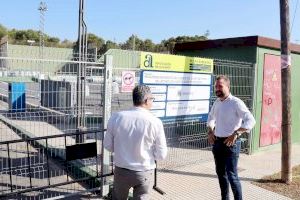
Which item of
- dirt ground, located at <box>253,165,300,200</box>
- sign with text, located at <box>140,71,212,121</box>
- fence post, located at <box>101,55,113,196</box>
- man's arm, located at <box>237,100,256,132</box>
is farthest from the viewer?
sign with text, located at <box>140,71,212,121</box>

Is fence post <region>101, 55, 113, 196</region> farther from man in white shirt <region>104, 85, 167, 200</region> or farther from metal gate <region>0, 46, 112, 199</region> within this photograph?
man in white shirt <region>104, 85, 167, 200</region>

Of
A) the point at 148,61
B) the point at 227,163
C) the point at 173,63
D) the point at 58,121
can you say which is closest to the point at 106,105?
the point at 148,61

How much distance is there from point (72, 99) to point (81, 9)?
178 cm

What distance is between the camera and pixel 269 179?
22.5 ft

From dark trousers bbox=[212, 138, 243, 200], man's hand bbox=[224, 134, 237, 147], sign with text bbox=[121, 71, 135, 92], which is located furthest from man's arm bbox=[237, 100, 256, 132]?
sign with text bbox=[121, 71, 135, 92]

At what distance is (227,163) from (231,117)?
1.94 feet

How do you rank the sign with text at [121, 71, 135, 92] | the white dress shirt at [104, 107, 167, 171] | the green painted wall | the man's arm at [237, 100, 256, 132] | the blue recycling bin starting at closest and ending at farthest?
the white dress shirt at [104, 107, 167, 171], the man's arm at [237, 100, 256, 132], the sign with text at [121, 71, 135, 92], the blue recycling bin, the green painted wall

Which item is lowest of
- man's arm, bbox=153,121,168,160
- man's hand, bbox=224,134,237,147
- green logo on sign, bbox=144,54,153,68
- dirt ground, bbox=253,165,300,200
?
dirt ground, bbox=253,165,300,200

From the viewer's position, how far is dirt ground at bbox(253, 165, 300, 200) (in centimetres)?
622

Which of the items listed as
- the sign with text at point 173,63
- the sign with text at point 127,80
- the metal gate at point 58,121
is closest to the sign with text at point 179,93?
the sign with text at point 173,63

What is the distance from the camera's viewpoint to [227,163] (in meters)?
4.94

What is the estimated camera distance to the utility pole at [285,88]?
21.0 ft

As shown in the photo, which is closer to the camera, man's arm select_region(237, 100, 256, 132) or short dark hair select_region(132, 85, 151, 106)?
short dark hair select_region(132, 85, 151, 106)

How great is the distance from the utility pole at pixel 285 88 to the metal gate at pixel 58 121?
3012mm
